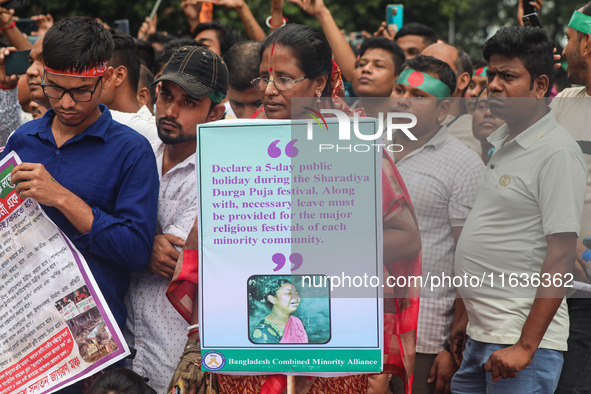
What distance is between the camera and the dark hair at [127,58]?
165 inches

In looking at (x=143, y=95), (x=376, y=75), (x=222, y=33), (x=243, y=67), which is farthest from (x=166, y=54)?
(x=376, y=75)

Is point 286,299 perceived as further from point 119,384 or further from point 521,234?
point 521,234

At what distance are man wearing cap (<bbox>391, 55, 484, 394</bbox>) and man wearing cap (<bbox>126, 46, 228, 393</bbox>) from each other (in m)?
0.96

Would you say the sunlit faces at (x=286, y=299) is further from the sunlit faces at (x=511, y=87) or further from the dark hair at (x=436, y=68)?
the dark hair at (x=436, y=68)

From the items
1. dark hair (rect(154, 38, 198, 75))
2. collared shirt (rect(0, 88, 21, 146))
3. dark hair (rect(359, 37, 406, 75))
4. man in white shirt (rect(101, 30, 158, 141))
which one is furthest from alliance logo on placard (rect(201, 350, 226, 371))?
dark hair (rect(359, 37, 406, 75))

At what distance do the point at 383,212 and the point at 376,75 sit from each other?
2689mm

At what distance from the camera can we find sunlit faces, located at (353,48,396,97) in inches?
200

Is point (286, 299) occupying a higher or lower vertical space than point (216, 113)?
lower

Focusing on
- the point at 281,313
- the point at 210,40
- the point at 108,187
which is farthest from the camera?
the point at 210,40

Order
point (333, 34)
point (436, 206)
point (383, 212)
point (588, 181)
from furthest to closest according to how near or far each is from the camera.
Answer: point (333, 34)
point (436, 206)
point (588, 181)
point (383, 212)

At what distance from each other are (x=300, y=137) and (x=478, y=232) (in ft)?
3.44

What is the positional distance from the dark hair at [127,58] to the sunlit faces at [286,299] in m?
2.16

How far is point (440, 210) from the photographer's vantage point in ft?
11.6

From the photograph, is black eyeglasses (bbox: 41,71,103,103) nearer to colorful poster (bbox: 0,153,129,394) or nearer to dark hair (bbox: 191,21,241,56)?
colorful poster (bbox: 0,153,129,394)
